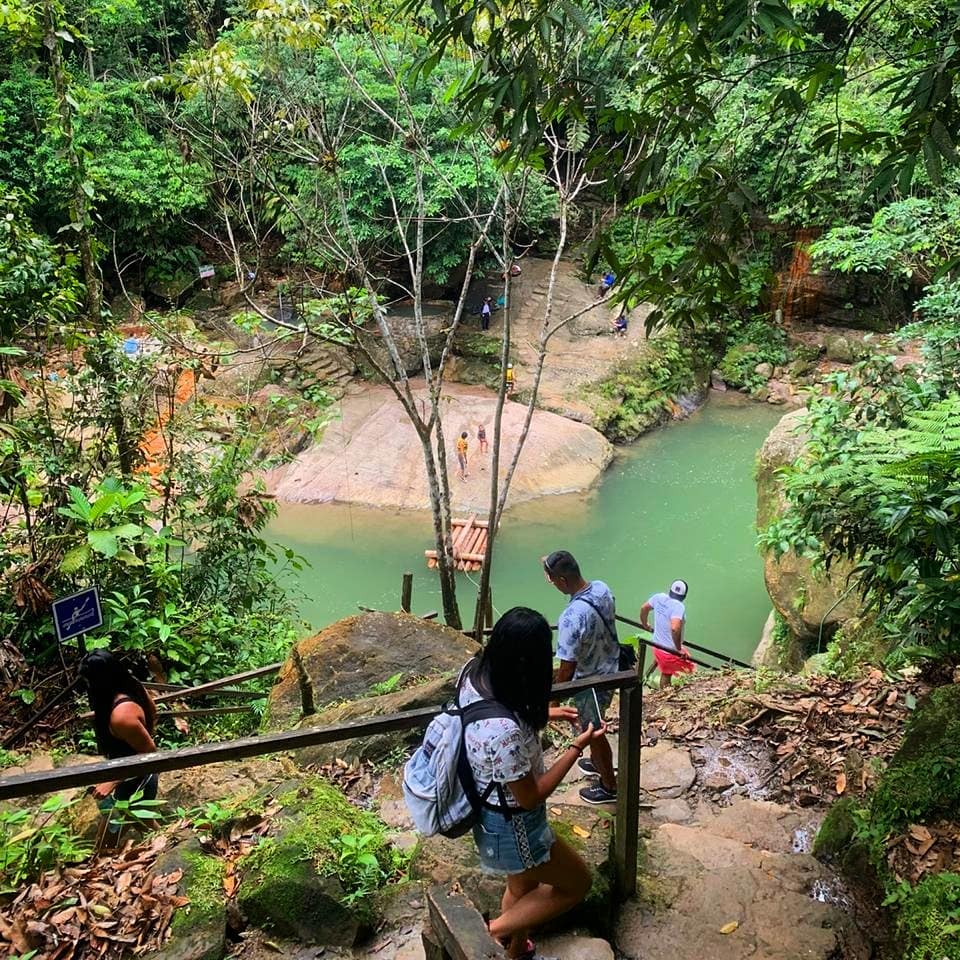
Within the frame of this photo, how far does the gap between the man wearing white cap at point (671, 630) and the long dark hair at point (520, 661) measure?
5251 millimetres

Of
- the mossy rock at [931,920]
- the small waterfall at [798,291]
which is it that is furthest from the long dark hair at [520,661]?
the small waterfall at [798,291]

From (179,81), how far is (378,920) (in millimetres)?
7221

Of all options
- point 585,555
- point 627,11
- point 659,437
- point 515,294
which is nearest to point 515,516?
point 585,555

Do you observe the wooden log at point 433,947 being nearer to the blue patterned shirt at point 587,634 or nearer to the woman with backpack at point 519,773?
the woman with backpack at point 519,773

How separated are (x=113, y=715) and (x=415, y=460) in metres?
12.1

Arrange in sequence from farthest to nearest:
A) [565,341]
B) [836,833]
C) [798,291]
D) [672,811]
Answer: [798,291] → [565,341] → [672,811] → [836,833]

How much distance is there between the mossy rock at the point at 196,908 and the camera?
108 inches

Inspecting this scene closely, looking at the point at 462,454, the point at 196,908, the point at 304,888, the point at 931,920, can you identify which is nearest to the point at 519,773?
the point at 304,888

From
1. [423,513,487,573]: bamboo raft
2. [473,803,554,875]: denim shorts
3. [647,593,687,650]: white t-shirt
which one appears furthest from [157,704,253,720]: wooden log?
[423,513,487,573]: bamboo raft

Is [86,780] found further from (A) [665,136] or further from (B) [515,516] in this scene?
(B) [515,516]

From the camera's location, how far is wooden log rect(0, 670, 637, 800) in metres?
2.14

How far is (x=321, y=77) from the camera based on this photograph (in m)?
13.7

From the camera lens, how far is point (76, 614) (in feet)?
15.8

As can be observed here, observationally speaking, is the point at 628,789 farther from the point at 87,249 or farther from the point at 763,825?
the point at 87,249
